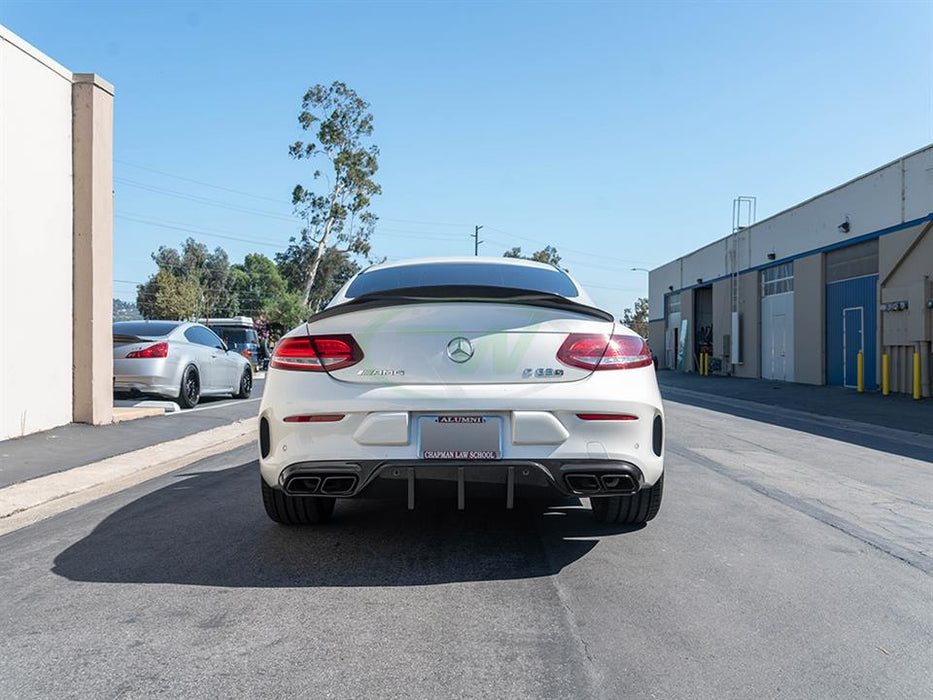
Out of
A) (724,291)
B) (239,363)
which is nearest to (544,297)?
(239,363)

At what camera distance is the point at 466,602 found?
3.30 m

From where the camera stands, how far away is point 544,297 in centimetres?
391

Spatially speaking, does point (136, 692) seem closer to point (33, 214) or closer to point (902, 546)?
point (902, 546)

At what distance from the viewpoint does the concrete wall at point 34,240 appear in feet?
26.1

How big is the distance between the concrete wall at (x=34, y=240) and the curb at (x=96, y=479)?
4.86 ft

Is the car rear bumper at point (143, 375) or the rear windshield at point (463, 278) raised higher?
the rear windshield at point (463, 278)

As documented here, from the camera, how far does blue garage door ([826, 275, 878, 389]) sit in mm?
21750

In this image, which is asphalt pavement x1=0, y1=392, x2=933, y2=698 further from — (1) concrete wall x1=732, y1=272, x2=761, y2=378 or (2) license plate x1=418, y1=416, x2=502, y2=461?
(1) concrete wall x1=732, y1=272, x2=761, y2=378

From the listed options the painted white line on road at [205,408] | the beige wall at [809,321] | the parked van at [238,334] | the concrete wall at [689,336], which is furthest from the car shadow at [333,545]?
the concrete wall at [689,336]

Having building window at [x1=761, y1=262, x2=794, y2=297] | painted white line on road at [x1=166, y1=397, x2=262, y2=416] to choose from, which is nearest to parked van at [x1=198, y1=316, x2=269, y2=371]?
painted white line on road at [x1=166, y1=397, x2=262, y2=416]

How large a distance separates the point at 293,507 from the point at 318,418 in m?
0.91

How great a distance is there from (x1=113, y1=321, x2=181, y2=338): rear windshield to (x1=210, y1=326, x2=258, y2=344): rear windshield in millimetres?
12866

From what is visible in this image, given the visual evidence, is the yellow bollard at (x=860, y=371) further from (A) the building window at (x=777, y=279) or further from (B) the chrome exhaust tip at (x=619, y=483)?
(B) the chrome exhaust tip at (x=619, y=483)

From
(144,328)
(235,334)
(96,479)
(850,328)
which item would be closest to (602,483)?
(96,479)
